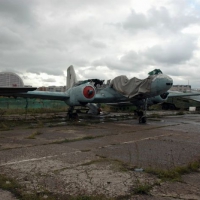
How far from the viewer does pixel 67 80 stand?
22609mm

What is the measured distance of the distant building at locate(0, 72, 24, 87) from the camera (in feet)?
35.5

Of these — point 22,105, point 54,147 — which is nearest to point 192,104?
point 22,105

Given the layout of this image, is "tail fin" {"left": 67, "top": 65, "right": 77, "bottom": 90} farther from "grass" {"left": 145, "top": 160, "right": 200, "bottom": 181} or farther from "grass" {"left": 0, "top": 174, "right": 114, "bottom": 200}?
"grass" {"left": 0, "top": 174, "right": 114, "bottom": 200}

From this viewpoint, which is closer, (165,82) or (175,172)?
(175,172)

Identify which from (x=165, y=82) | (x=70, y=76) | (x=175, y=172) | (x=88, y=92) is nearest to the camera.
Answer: (x=175, y=172)

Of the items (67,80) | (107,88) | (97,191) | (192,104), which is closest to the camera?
(97,191)

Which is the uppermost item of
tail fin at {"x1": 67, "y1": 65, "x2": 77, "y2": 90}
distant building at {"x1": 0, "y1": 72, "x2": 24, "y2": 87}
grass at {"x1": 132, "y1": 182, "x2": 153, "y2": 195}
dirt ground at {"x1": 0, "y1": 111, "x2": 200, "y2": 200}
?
tail fin at {"x1": 67, "y1": 65, "x2": 77, "y2": 90}

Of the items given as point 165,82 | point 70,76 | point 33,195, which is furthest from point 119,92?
point 33,195

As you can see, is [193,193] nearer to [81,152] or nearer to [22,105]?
[81,152]

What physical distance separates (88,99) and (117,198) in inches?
437

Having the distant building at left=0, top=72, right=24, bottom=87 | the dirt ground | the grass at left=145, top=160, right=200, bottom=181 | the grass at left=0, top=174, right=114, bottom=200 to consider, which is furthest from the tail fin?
the grass at left=0, top=174, right=114, bottom=200

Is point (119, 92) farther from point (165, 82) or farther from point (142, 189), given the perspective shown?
point (142, 189)

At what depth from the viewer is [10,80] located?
36.0ft

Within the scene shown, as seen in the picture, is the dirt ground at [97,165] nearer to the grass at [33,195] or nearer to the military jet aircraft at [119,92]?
the grass at [33,195]
